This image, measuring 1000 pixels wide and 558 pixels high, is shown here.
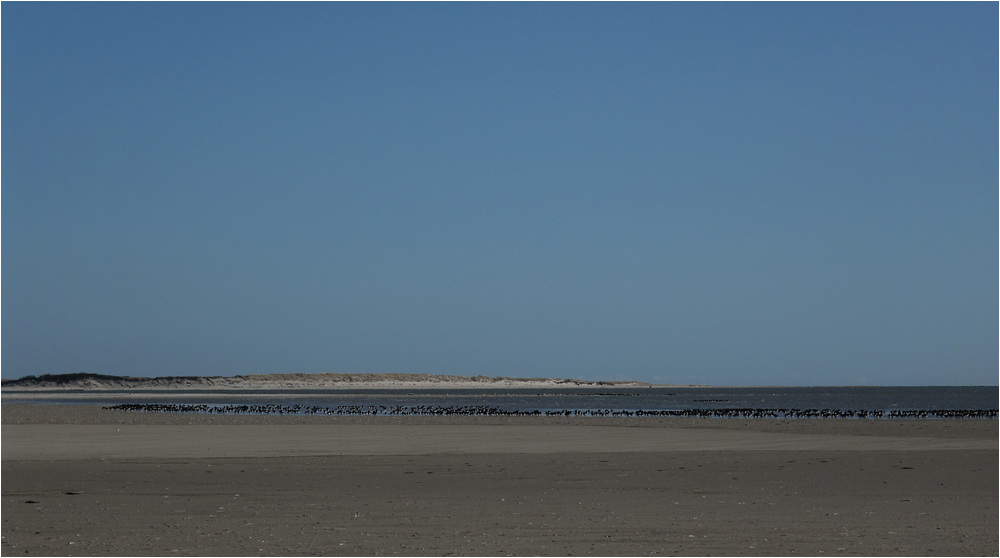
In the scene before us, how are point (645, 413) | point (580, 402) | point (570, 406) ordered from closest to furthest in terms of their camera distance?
point (645, 413) → point (570, 406) → point (580, 402)

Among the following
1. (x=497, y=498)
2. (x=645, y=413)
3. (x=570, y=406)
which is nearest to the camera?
(x=497, y=498)

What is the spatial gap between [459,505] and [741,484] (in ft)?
16.8

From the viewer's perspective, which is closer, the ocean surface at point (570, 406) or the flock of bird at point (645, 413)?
the flock of bird at point (645, 413)

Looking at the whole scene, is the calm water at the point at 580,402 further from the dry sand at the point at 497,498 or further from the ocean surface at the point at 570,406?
the dry sand at the point at 497,498

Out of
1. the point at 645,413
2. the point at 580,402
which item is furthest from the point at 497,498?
the point at 580,402

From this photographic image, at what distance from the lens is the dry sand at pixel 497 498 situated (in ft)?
32.8

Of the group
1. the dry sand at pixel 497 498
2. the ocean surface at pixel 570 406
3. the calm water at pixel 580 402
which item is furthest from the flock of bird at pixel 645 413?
the dry sand at pixel 497 498

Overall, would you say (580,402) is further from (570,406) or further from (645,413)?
(645,413)

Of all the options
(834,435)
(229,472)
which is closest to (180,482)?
(229,472)

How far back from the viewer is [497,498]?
13734 mm

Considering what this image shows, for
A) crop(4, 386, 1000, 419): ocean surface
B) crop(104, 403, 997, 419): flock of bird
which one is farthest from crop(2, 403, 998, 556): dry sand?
crop(4, 386, 1000, 419): ocean surface

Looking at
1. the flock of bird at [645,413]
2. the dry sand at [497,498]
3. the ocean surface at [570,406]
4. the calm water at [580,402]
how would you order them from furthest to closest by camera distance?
the calm water at [580,402] → the ocean surface at [570,406] → the flock of bird at [645,413] → the dry sand at [497,498]

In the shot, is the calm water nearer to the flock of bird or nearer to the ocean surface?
the ocean surface

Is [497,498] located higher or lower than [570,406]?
lower
